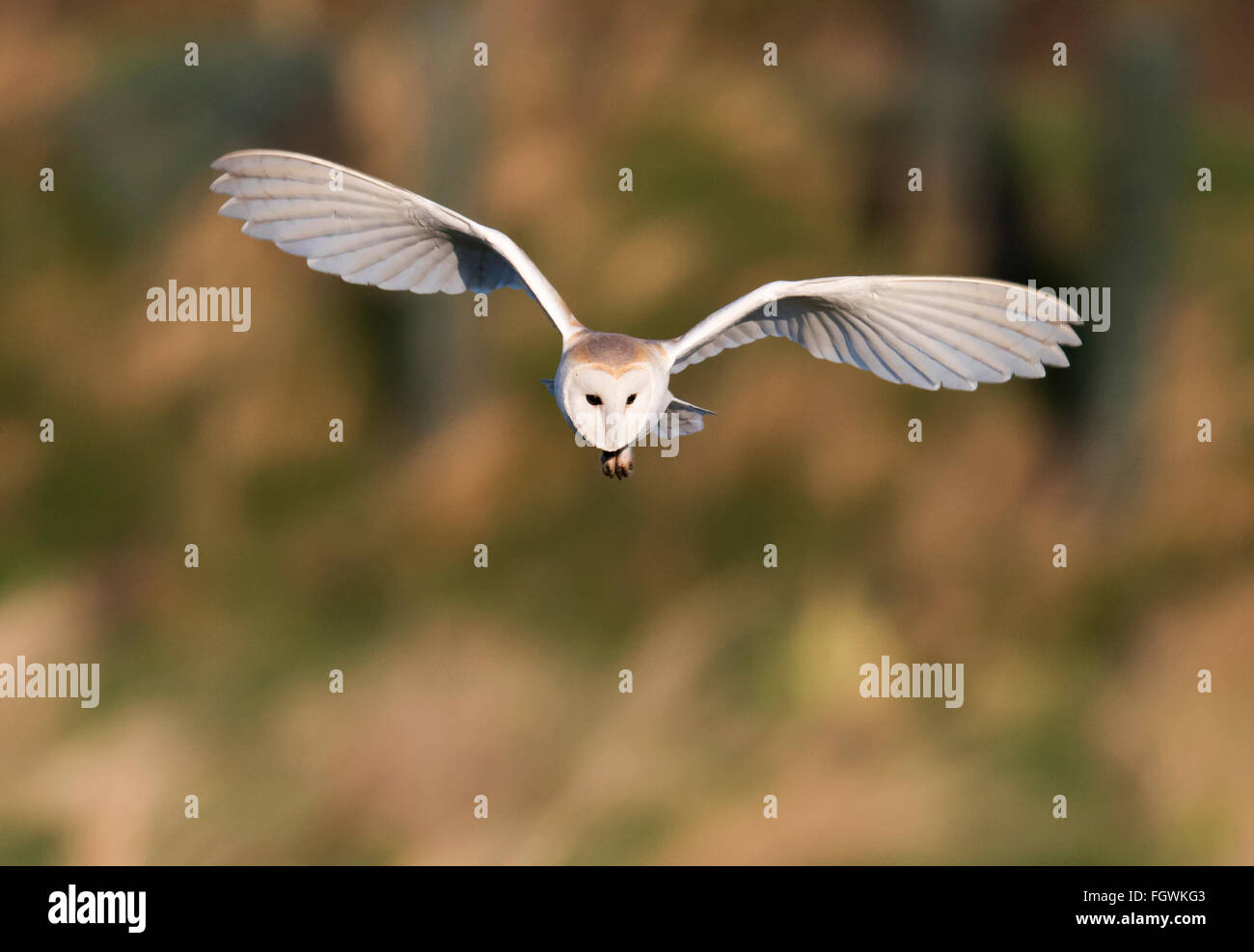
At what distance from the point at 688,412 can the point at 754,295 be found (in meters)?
0.16

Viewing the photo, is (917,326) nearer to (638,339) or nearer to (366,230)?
(638,339)

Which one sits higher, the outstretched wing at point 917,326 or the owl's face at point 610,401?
the outstretched wing at point 917,326

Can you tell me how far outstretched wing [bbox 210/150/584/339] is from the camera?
1.00 meters

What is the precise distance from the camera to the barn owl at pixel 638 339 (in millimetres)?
872

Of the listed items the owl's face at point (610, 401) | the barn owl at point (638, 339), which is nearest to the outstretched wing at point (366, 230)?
the barn owl at point (638, 339)

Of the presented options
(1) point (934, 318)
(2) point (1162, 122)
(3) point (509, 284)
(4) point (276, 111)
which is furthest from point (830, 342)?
(4) point (276, 111)

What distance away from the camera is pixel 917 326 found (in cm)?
101

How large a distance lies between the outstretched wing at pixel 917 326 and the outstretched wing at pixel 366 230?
17 cm

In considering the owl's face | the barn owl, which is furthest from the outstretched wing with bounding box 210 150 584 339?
the owl's face

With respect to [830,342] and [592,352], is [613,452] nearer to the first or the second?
[592,352]

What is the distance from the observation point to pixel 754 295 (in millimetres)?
946

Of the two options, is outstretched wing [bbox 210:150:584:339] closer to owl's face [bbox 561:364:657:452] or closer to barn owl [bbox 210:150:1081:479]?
barn owl [bbox 210:150:1081:479]

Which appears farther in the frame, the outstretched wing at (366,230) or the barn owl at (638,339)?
the outstretched wing at (366,230)

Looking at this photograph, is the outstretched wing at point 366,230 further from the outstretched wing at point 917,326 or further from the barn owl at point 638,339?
the outstretched wing at point 917,326
